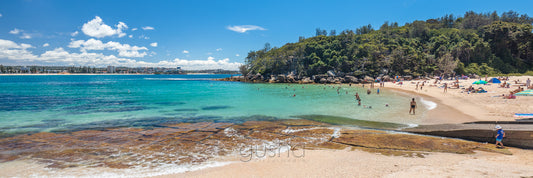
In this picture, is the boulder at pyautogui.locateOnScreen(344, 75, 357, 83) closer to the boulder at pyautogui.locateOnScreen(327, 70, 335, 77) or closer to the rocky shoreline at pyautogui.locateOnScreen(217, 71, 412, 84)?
the rocky shoreline at pyautogui.locateOnScreen(217, 71, 412, 84)

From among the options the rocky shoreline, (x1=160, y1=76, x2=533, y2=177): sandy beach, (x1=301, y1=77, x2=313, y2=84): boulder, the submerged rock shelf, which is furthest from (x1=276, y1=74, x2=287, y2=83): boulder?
(x1=160, y1=76, x2=533, y2=177): sandy beach

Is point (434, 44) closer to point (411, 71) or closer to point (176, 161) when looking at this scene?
point (411, 71)

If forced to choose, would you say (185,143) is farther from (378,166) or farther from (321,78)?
(321,78)

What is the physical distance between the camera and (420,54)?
80375mm

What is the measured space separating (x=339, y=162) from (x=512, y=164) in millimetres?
6319

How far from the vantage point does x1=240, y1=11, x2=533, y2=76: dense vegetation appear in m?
73.9

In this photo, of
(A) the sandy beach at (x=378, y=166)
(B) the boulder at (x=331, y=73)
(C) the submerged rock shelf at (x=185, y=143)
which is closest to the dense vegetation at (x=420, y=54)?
(B) the boulder at (x=331, y=73)

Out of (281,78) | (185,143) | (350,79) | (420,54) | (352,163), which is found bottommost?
(185,143)

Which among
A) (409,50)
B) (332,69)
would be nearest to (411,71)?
(409,50)

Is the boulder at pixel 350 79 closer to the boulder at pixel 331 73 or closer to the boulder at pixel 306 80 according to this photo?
the boulder at pixel 331 73

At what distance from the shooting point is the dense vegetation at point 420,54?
73.9 metres

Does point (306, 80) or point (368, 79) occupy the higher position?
point (368, 79)

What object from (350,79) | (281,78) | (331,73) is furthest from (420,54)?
(281,78)

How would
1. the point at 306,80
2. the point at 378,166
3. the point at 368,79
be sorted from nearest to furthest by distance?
the point at 378,166 < the point at 368,79 < the point at 306,80
